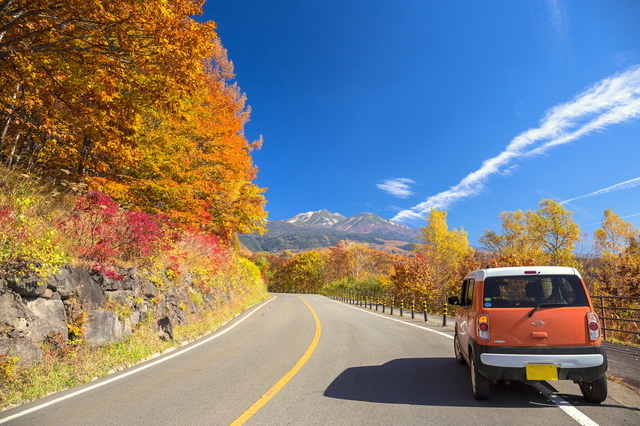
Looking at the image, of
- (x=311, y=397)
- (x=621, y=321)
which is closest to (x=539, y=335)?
(x=311, y=397)

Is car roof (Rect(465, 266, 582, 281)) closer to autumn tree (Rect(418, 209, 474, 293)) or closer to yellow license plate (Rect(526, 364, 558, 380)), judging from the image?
yellow license plate (Rect(526, 364, 558, 380))

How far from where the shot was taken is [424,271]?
29.5m

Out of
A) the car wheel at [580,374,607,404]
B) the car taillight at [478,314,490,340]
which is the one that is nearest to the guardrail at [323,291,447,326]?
the car wheel at [580,374,607,404]

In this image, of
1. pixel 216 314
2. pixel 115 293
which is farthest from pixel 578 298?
pixel 216 314

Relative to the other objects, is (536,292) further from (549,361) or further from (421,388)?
(421,388)

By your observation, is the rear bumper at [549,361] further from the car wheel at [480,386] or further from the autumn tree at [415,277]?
the autumn tree at [415,277]

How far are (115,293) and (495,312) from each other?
8.34 metres

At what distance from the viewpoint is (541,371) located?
3965 millimetres

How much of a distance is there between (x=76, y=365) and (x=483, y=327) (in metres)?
6.94

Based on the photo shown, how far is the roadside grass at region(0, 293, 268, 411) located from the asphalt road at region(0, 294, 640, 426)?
264 millimetres

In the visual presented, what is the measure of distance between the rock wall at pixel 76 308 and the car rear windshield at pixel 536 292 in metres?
7.37

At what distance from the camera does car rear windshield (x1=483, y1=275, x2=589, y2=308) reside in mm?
4246

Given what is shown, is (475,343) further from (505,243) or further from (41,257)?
(505,243)

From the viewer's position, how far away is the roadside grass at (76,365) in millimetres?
4645
